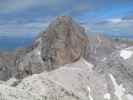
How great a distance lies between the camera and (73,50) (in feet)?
65.5

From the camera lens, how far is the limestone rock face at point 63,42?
1967cm

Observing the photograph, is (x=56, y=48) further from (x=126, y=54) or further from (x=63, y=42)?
(x=126, y=54)

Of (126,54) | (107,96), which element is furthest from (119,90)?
(126,54)

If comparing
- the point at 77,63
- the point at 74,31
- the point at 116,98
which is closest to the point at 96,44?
the point at 74,31

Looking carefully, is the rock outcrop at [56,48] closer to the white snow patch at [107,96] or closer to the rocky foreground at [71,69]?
the rocky foreground at [71,69]

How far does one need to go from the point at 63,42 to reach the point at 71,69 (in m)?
5.12

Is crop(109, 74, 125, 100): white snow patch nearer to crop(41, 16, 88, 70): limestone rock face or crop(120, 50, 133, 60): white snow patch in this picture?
crop(120, 50, 133, 60): white snow patch

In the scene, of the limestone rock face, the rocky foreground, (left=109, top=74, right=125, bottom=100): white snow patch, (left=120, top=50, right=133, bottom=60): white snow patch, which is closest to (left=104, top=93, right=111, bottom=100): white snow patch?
the rocky foreground

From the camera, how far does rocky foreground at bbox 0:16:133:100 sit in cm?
1173

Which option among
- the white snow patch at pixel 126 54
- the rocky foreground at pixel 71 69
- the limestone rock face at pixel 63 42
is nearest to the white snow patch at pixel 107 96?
the rocky foreground at pixel 71 69

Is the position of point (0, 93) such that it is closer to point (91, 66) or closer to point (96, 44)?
point (91, 66)

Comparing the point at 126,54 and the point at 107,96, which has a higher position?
the point at 126,54

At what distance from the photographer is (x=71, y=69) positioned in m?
15.3

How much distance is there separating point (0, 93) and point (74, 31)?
11.4 metres
